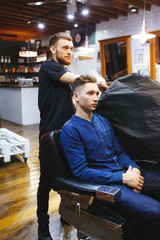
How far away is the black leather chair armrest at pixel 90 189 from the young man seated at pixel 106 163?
0.36 ft

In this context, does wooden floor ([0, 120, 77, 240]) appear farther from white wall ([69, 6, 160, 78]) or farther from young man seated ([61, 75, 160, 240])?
white wall ([69, 6, 160, 78])

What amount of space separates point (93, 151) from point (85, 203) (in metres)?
0.34

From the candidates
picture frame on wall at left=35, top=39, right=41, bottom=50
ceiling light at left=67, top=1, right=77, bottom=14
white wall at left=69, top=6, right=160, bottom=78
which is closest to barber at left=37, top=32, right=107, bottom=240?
ceiling light at left=67, top=1, right=77, bottom=14

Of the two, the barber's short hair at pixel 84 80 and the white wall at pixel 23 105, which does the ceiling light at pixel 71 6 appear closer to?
the barber's short hair at pixel 84 80

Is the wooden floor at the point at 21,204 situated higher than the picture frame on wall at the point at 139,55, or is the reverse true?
the picture frame on wall at the point at 139,55

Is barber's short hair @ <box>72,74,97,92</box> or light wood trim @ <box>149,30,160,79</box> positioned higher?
light wood trim @ <box>149,30,160,79</box>

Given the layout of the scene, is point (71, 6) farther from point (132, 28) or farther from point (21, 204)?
point (21, 204)

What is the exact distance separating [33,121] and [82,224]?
6190 millimetres

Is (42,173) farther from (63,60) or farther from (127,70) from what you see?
(127,70)

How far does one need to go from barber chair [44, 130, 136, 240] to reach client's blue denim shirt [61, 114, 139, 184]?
0.07 m

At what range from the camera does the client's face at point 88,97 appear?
1496mm

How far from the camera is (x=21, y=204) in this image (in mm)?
2467

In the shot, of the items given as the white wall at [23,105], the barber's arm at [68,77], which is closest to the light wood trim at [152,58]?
the white wall at [23,105]

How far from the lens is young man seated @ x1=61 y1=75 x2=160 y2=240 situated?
3.96ft
